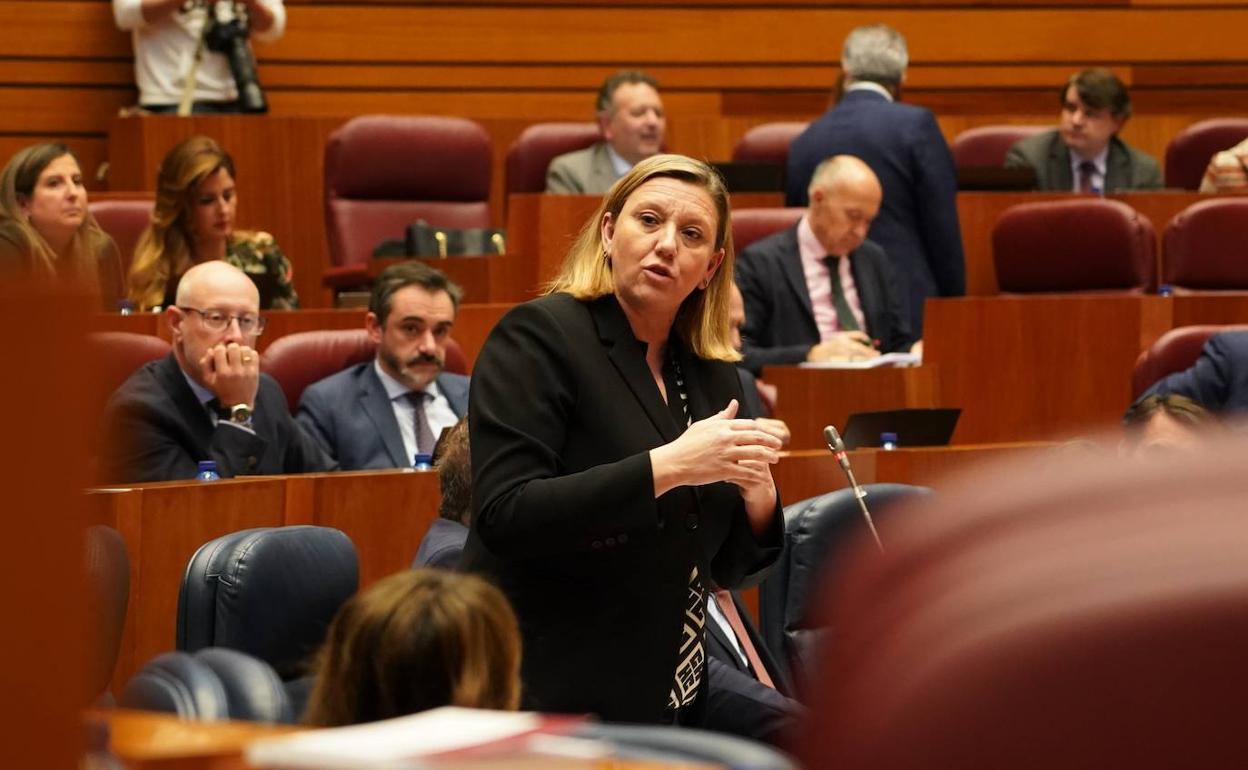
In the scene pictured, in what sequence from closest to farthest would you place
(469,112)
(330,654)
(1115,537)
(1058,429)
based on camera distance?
(1115,537)
(330,654)
(1058,429)
(469,112)

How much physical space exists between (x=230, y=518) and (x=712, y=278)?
117 centimetres

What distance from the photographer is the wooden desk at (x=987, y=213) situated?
5695 mm

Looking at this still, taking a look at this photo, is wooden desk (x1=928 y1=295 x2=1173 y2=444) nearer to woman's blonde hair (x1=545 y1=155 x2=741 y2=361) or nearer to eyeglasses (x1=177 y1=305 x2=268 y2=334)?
eyeglasses (x1=177 y1=305 x2=268 y2=334)

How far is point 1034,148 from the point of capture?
6344 mm

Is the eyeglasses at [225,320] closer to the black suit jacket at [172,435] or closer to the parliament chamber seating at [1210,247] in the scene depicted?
the black suit jacket at [172,435]

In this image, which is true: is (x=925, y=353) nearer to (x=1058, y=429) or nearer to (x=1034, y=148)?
(x=1058, y=429)

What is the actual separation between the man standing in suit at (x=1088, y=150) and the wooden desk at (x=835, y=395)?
6.79ft

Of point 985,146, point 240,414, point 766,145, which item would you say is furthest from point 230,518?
point 985,146

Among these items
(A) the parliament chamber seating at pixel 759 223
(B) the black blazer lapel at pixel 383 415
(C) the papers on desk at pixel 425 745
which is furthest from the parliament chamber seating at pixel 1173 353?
(C) the papers on desk at pixel 425 745

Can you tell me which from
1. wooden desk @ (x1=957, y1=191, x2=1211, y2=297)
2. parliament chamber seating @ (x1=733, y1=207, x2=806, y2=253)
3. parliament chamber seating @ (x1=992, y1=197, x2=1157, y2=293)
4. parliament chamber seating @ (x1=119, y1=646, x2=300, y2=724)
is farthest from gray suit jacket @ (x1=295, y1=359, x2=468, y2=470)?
parliament chamber seating @ (x1=119, y1=646, x2=300, y2=724)

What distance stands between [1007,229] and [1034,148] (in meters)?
1.05

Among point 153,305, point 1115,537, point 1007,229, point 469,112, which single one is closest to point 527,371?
point 1115,537

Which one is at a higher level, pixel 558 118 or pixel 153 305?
pixel 558 118

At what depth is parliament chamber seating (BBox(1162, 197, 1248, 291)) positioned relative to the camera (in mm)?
5184
